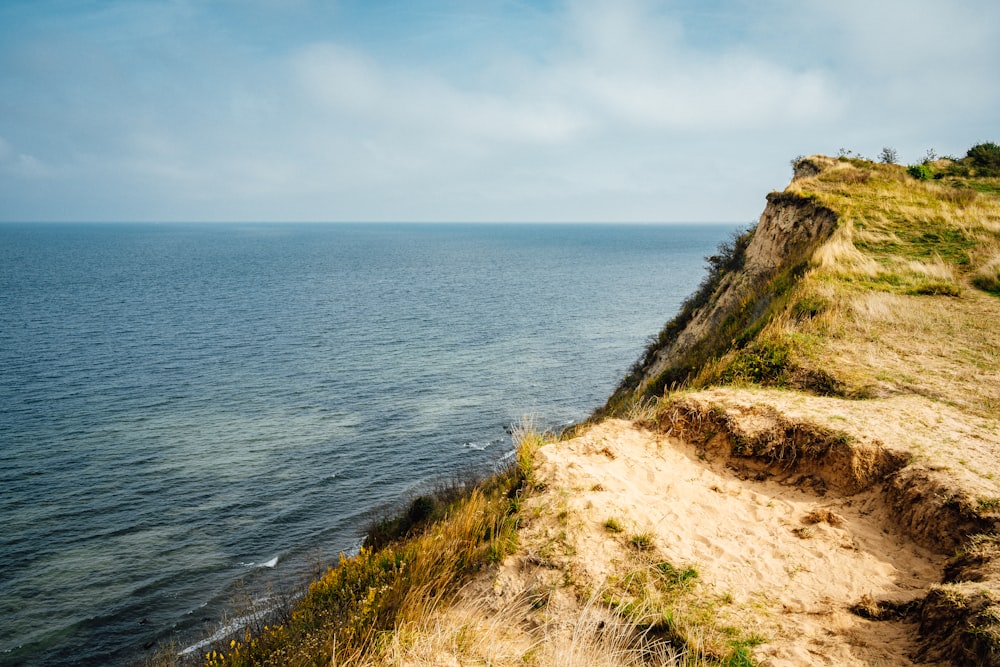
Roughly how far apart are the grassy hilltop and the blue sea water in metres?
13.0

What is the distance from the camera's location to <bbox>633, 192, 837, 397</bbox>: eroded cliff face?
16547mm

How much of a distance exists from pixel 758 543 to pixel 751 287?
16751 mm

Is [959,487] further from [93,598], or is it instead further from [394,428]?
[394,428]

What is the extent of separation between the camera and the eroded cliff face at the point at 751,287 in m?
16.5

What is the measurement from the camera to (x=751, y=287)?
70.2 ft

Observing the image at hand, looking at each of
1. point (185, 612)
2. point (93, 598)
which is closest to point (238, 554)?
point (185, 612)

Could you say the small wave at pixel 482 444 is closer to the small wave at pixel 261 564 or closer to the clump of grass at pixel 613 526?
the small wave at pixel 261 564

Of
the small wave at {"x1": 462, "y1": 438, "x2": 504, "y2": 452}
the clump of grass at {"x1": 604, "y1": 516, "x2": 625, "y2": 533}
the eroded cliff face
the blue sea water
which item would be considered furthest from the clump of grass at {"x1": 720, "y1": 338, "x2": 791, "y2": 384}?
the small wave at {"x1": 462, "y1": 438, "x2": 504, "y2": 452}

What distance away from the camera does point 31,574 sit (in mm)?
18359

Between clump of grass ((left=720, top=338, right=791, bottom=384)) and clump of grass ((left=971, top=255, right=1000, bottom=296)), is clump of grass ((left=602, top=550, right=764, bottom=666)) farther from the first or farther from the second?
clump of grass ((left=971, top=255, right=1000, bottom=296))

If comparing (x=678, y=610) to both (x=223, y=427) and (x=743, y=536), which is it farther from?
(x=223, y=427)

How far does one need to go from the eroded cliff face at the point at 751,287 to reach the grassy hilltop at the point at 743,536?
4095 millimetres

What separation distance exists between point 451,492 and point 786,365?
1363cm

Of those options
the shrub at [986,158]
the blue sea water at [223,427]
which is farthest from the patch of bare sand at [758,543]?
the shrub at [986,158]
